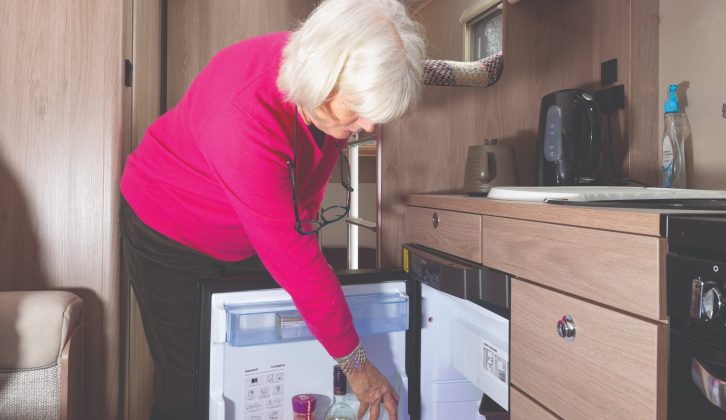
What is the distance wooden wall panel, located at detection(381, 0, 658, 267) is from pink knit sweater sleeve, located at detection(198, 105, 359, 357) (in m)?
0.51

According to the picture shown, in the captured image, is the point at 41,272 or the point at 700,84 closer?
the point at 700,84

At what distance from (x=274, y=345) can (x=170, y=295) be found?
11.7 inches

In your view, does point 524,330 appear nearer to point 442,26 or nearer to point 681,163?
point 681,163

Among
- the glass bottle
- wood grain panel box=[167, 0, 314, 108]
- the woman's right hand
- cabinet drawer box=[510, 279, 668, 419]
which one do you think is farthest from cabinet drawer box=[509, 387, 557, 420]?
wood grain panel box=[167, 0, 314, 108]

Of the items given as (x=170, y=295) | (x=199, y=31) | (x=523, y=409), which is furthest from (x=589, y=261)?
(x=199, y=31)

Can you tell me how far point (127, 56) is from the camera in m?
1.48

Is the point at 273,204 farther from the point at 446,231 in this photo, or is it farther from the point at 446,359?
the point at 446,359

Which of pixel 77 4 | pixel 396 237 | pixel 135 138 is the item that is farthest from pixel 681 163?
pixel 77 4

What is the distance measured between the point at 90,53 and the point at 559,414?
55.6 inches

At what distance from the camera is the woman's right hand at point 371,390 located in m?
1.06

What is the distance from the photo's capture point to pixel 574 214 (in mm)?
783

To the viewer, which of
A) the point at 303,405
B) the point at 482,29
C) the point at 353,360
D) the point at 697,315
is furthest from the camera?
the point at 482,29

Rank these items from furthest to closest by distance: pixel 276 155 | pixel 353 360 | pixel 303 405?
pixel 303 405 → pixel 353 360 → pixel 276 155

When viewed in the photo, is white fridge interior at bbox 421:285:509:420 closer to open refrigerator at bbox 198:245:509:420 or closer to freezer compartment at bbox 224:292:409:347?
open refrigerator at bbox 198:245:509:420
